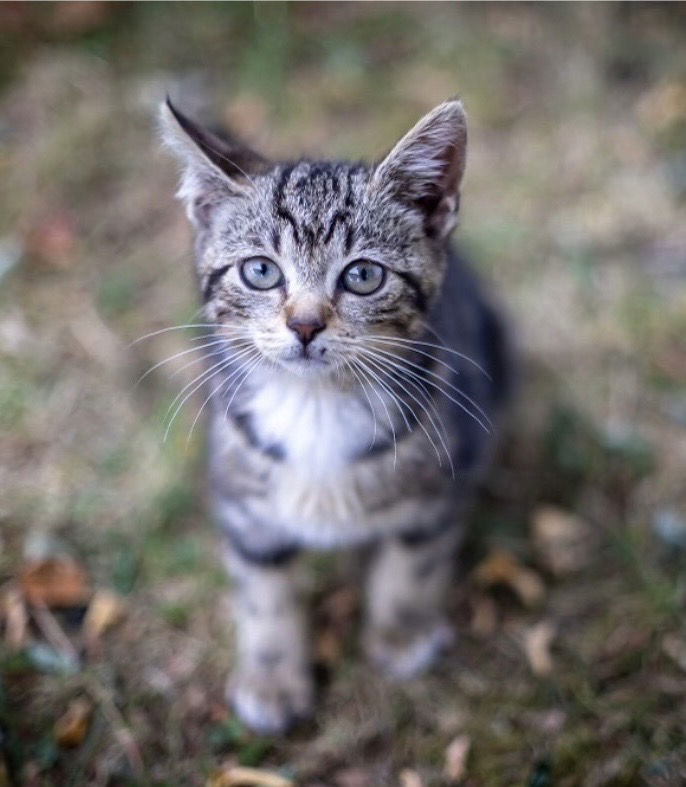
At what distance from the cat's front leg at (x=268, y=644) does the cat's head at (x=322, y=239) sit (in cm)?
64

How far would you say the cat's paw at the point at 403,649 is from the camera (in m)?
2.32

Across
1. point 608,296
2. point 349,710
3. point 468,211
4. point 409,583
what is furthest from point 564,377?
point 349,710

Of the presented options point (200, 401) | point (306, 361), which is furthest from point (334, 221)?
point (200, 401)

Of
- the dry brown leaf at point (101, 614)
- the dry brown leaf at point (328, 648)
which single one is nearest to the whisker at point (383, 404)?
the dry brown leaf at point (328, 648)

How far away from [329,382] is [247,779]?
990 mm

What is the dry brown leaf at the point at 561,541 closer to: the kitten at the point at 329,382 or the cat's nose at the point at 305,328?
the kitten at the point at 329,382

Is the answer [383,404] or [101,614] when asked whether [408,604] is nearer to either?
[383,404]

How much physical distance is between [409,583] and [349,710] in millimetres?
370

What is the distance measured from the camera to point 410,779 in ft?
6.87

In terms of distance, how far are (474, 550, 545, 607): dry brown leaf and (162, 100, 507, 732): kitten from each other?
23 centimetres

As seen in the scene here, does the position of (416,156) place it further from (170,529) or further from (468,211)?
(468,211)

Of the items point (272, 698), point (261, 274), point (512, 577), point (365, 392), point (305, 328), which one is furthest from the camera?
point (512, 577)

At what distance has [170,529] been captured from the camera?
2.61 meters

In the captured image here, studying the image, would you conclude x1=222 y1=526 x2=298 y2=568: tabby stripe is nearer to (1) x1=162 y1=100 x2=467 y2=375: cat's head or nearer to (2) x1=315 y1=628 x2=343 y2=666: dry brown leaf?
(2) x1=315 y1=628 x2=343 y2=666: dry brown leaf
